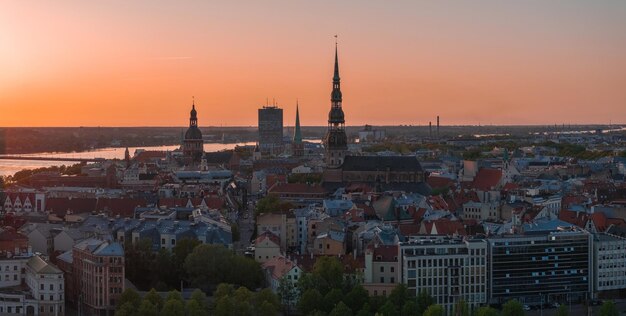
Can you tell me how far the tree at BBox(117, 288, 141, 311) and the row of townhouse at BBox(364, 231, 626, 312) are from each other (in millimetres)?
9426

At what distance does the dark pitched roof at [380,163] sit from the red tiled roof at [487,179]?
219 inches

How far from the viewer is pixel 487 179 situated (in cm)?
8900

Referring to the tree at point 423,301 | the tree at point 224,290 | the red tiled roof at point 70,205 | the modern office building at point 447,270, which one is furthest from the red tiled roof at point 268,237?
the red tiled roof at point 70,205

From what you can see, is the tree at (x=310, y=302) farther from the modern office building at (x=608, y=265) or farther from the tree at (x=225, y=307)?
the modern office building at (x=608, y=265)

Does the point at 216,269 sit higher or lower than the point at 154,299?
higher

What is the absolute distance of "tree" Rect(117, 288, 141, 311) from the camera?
130 ft

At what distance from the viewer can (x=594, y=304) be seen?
149ft

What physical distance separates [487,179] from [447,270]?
45.7m

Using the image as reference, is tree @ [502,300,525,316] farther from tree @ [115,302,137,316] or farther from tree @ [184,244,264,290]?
tree @ [115,302,137,316]

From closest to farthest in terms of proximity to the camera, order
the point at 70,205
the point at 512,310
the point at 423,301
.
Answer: the point at 512,310 < the point at 423,301 < the point at 70,205

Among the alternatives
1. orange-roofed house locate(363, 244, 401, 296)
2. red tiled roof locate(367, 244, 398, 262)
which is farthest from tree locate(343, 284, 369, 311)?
red tiled roof locate(367, 244, 398, 262)

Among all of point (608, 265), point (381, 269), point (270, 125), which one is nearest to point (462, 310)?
point (381, 269)

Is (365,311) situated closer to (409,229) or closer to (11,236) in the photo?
(409,229)

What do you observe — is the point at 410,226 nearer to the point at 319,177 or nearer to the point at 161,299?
the point at 161,299
